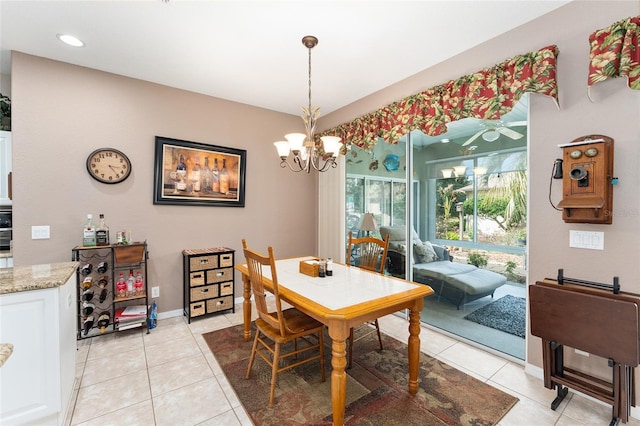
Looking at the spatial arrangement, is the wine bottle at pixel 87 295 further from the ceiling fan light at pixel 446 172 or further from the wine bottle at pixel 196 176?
the ceiling fan light at pixel 446 172

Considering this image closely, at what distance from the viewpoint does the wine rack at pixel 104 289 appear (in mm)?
Result: 2875

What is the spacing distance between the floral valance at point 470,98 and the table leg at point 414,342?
174 cm


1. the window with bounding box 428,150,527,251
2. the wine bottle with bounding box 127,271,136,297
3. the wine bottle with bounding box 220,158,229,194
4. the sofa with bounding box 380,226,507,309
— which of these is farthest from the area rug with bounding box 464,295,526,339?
the wine bottle with bounding box 127,271,136,297

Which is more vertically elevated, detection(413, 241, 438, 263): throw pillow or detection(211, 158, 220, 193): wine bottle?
detection(211, 158, 220, 193): wine bottle

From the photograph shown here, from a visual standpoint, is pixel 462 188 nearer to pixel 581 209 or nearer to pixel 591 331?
pixel 581 209

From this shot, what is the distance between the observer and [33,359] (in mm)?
1636

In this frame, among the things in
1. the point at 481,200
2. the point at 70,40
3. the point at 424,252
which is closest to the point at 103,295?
the point at 70,40

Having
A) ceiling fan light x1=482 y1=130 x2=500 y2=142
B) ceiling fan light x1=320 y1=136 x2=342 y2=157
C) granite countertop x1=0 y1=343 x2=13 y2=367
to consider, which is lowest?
granite countertop x1=0 y1=343 x2=13 y2=367

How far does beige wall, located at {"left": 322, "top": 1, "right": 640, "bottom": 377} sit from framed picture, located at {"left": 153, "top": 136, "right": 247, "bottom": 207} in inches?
121

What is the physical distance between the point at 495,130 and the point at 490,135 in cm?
6

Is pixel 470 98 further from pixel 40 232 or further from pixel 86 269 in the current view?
pixel 40 232

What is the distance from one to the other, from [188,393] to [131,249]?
165cm

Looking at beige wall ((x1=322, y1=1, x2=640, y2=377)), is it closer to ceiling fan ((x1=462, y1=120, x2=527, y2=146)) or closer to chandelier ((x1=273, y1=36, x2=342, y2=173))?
ceiling fan ((x1=462, y1=120, x2=527, y2=146))

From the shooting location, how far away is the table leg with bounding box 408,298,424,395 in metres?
2.02
